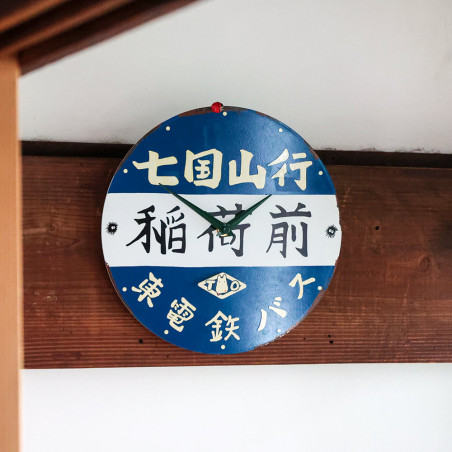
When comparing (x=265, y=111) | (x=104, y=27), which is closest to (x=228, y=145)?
(x=265, y=111)

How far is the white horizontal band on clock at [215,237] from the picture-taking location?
1.13 meters

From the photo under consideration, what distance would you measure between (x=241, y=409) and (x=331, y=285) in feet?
1.25

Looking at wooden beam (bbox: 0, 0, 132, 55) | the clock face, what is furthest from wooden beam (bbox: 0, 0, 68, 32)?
the clock face

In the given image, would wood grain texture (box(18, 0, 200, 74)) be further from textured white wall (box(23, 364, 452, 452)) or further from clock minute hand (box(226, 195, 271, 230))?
textured white wall (box(23, 364, 452, 452))

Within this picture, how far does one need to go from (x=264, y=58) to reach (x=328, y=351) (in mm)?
750

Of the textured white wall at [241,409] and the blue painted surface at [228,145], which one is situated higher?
the blue painted surface at [228,145]

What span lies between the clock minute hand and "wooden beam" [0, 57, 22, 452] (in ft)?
2.60

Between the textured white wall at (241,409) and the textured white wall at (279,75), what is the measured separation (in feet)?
1.94

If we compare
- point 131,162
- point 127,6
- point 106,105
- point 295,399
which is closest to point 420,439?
point 295,399

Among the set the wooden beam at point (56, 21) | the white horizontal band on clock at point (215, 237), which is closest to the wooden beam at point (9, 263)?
the wooden beam at point (56, 21)

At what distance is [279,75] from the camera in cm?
125

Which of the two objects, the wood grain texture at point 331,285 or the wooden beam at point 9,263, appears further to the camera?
the wood grain texture at point 331,285

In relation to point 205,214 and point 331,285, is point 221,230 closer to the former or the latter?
point 205,214

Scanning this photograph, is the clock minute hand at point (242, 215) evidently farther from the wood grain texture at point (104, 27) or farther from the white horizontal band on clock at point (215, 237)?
the wood grain texture at point (104, 27)
